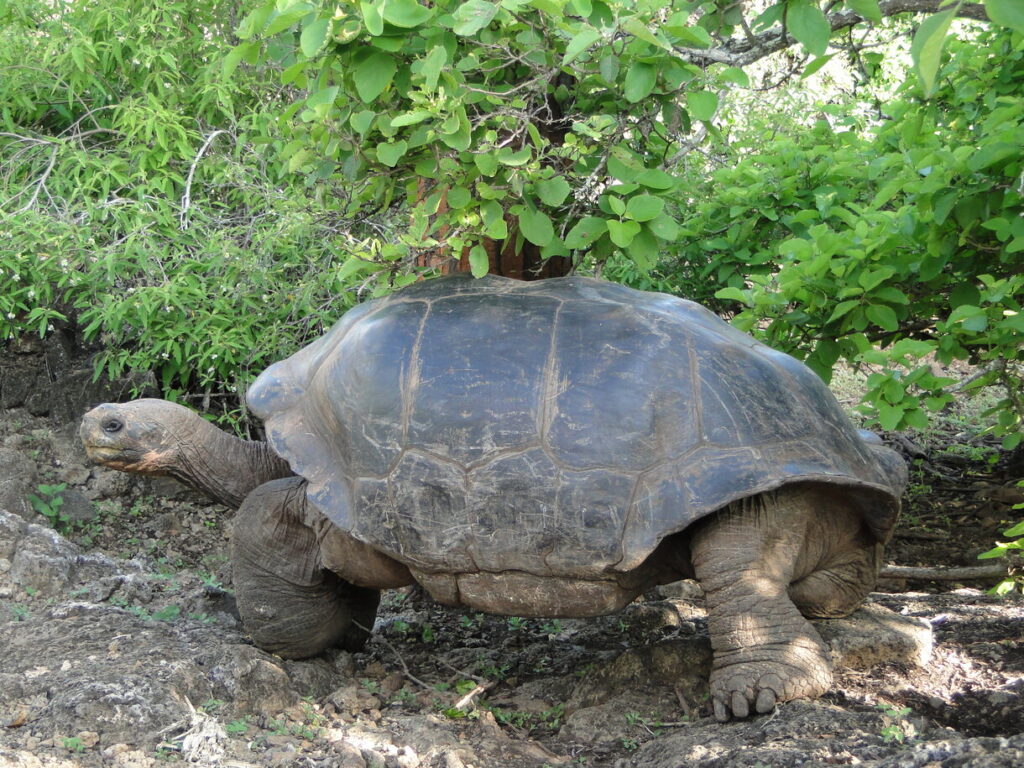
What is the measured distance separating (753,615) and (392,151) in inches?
74.8

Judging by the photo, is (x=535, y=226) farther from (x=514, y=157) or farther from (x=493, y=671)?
(x=493, y=671)

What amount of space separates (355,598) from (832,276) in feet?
7.71

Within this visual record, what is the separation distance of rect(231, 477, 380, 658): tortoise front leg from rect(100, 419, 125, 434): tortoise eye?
56cm

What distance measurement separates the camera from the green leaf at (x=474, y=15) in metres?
2.95

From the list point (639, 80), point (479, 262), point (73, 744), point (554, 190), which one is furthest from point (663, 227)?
point (73, 744)

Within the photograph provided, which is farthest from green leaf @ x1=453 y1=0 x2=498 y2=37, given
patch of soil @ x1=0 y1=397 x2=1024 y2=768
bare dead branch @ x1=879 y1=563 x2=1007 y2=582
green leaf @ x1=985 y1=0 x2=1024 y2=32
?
bare dead branch @ x1=879 y1=563 x2=1007 y2=582

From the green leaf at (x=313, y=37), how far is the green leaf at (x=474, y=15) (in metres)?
0.43

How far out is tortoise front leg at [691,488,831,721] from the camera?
329cm

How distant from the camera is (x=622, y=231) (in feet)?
12.0

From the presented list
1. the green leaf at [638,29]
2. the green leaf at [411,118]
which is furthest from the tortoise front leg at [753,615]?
the green leaf at [411,118]

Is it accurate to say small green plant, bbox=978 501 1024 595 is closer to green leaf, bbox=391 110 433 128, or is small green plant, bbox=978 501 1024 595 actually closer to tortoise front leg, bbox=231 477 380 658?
green leaf, bbox=391 110 433 128

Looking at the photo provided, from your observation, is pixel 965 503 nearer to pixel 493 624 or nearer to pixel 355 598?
pixel 493 624

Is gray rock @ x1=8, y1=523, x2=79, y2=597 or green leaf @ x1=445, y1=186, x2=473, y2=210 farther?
gray rock @ x1=8, y1=523, x2=79, y2=597

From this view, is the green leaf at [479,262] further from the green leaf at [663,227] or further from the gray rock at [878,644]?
the gray rock at [878,644]
